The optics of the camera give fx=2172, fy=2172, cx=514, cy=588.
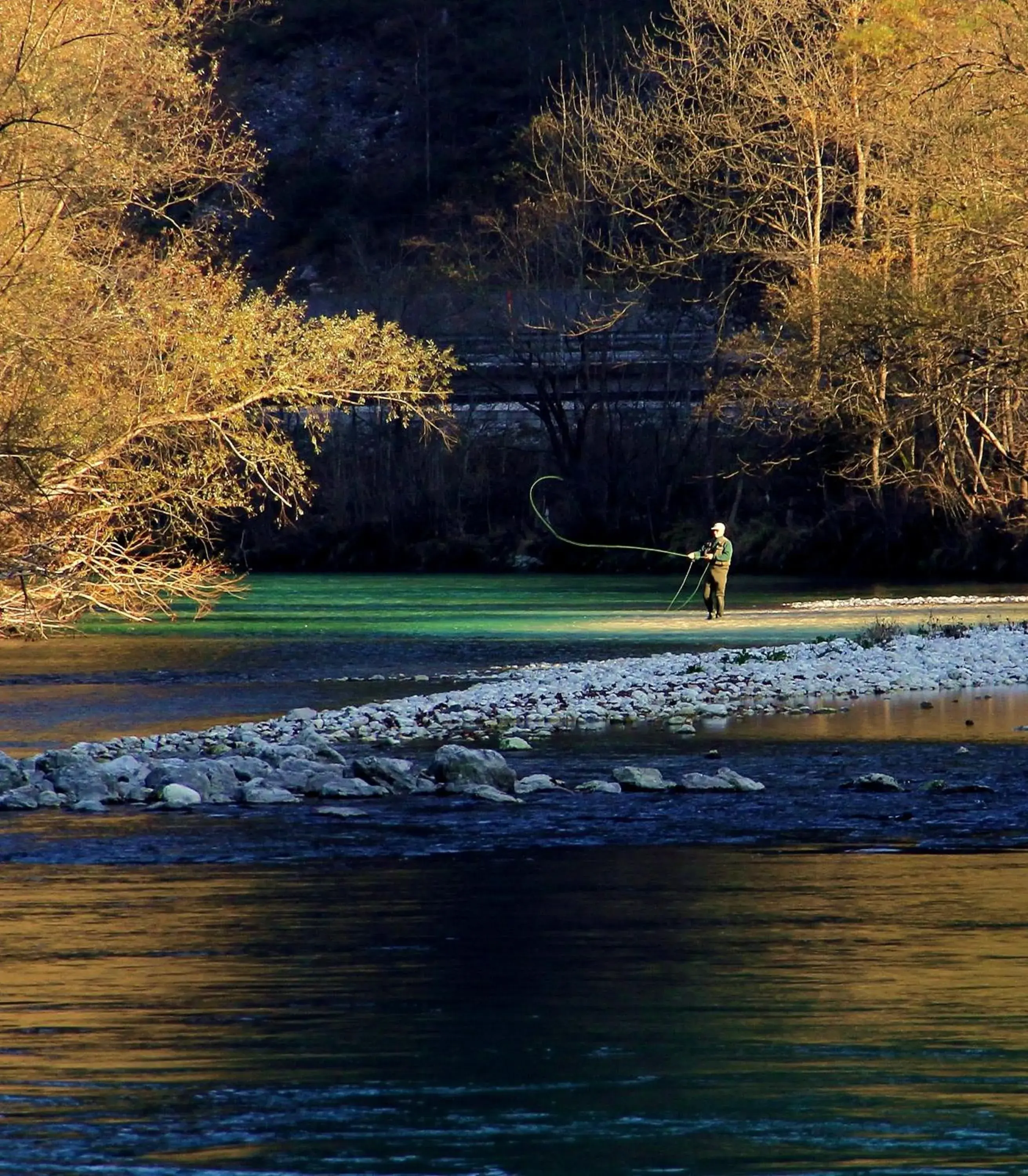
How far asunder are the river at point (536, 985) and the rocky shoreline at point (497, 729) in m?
0.60

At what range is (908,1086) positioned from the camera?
24.5 feet

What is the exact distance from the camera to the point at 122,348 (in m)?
26.9

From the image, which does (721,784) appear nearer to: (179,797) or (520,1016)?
(179,797)

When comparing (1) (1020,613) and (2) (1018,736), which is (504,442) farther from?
(2) (1018,736)

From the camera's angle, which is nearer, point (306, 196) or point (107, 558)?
point (107, 558)

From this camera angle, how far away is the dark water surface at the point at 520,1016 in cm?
684

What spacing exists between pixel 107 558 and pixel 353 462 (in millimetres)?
37256

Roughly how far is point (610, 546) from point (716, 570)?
5.73 meters

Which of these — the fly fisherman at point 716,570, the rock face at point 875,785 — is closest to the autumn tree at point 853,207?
the fly fisherman at point 716,570

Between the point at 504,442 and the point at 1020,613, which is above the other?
the point at 504,442

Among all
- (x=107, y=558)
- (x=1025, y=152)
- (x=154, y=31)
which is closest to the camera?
(x=107, y=558)

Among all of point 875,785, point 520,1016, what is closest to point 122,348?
point 875,785

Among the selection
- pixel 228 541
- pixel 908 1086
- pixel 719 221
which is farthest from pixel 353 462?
pixel 908 1086

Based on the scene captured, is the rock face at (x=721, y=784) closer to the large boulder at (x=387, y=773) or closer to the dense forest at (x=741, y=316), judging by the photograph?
the large boulder at (x=387, y=773)
